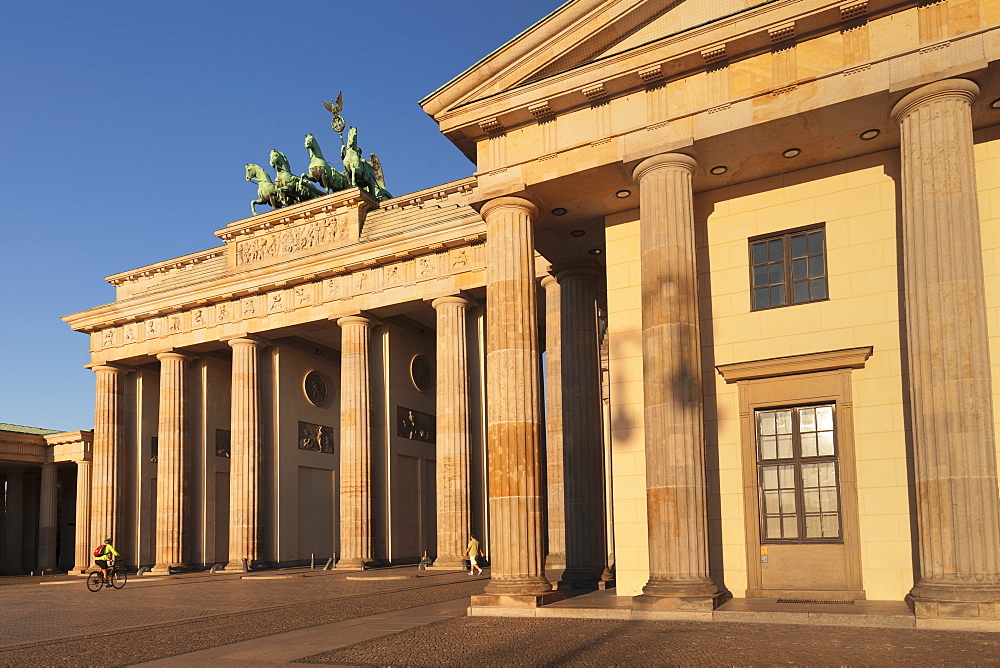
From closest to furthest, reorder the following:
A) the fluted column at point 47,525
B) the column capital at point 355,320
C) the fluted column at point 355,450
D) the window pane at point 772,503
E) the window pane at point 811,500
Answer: the window pane at point 811,500 < the window pane at point 772,503 < the fluted column at point 355,450 < the column capital at point 355,320 < the fluted column at point 47,525

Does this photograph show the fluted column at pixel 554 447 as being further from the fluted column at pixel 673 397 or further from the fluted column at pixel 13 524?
the fluted column at pixel 13 524

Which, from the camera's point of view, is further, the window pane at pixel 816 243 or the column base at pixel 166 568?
the column base at pixel 166 568

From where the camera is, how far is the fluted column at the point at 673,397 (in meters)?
15.6

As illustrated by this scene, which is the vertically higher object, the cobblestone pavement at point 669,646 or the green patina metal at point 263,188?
the green patina metal at point 263,188

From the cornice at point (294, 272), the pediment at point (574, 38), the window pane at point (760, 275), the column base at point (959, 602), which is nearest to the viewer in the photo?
the column base at point (959, 602)

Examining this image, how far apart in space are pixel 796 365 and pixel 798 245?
95.2 inches

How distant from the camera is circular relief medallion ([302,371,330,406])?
1780 inches

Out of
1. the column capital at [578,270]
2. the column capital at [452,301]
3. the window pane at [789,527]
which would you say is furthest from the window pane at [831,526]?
the column capital at [452,301]

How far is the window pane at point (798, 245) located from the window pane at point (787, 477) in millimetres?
4096

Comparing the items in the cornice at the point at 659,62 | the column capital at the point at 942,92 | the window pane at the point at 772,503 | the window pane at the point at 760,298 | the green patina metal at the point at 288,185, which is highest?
the green patina metal at the point at 288,185

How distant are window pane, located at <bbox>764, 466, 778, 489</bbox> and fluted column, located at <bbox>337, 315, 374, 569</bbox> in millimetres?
22088

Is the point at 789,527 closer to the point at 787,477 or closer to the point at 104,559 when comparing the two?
the point at 787,477

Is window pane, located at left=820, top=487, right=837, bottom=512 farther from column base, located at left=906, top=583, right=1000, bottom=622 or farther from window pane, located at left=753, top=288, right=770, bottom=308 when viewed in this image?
window pane, located at left=753, top=288, right=770, bottom=308

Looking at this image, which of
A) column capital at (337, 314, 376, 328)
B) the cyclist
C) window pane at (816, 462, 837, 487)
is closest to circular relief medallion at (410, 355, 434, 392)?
column capital at (337, 314, 376, 328)
